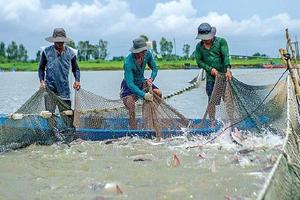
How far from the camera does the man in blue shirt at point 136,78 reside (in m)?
9.71

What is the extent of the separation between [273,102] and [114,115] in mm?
3029

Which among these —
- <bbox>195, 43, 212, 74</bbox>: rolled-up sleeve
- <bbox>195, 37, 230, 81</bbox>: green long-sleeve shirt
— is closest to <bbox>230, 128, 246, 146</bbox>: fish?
<bbox>195, 37, 230, 81</bbox>: green long-sleeve shirt

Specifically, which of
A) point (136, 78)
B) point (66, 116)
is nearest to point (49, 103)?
point (66, 116)

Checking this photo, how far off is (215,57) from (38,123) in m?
3.57

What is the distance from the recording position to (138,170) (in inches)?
299

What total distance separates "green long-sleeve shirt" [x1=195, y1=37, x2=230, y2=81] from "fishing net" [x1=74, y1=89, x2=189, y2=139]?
108cm

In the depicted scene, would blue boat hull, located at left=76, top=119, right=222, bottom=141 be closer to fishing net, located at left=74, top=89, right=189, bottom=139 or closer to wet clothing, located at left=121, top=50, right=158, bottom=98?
fishing net, located at left=74, top=89, right=189, bottom=139

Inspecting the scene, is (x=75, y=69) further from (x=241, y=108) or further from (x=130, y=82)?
(x=241, y=108)

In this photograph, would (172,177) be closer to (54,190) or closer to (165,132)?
(54,190)

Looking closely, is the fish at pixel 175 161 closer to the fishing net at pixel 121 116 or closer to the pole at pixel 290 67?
the fishing net at pixel 121 116

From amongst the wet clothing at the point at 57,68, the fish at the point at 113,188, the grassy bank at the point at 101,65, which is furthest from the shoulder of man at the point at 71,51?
the grassy bank at the point at 101,65

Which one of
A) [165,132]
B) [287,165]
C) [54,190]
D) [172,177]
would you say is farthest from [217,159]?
[287,165]

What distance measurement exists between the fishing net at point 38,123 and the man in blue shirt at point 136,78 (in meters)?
1.14

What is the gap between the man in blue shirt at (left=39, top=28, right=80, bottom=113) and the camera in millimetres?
9959
